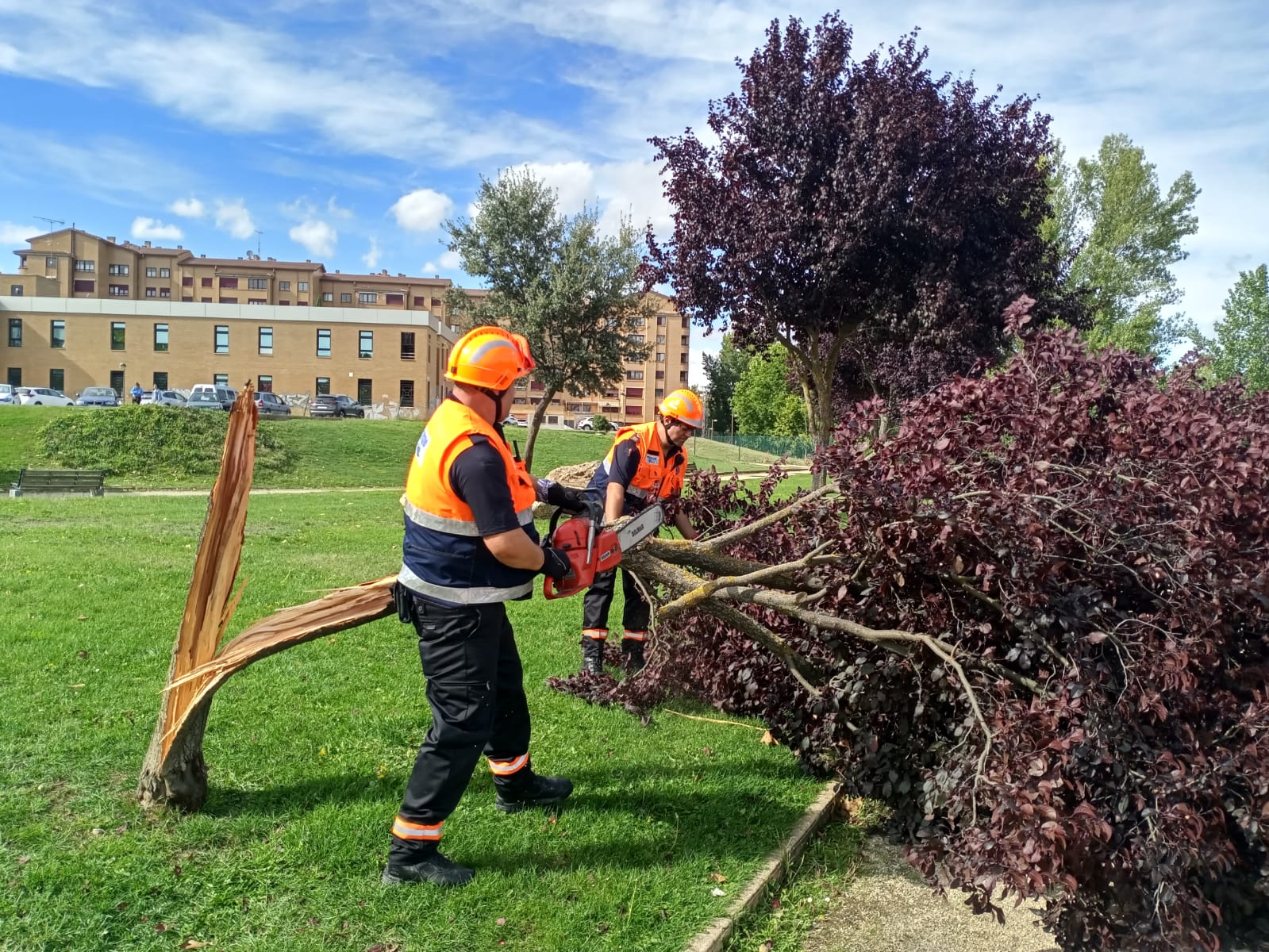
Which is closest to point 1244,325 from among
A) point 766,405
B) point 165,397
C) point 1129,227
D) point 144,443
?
point 1129,227

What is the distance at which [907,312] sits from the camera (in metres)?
8.29

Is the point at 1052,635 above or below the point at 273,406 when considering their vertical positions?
below

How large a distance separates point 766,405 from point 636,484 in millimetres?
48104

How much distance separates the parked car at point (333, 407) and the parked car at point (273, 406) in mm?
1339

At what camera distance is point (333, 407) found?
41.9 meters

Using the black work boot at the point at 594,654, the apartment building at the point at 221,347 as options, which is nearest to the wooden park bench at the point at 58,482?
the black work boot at the point at 594,654

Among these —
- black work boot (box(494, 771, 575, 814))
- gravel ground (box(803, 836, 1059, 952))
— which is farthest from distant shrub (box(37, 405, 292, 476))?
gravel ground (box(803, 836, 1059, 952))

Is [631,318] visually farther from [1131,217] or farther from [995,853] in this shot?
[995,853]

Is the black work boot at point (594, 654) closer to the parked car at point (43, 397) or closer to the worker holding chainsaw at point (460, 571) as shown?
the worker holding chainsaw at point (460, 571)

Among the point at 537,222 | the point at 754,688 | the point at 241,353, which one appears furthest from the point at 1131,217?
the point at 241,353

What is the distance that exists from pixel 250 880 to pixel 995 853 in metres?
2.38

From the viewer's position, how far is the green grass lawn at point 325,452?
798 inches

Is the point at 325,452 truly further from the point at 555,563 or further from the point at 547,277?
the point at 555,563

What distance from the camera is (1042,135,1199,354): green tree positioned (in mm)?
20484
